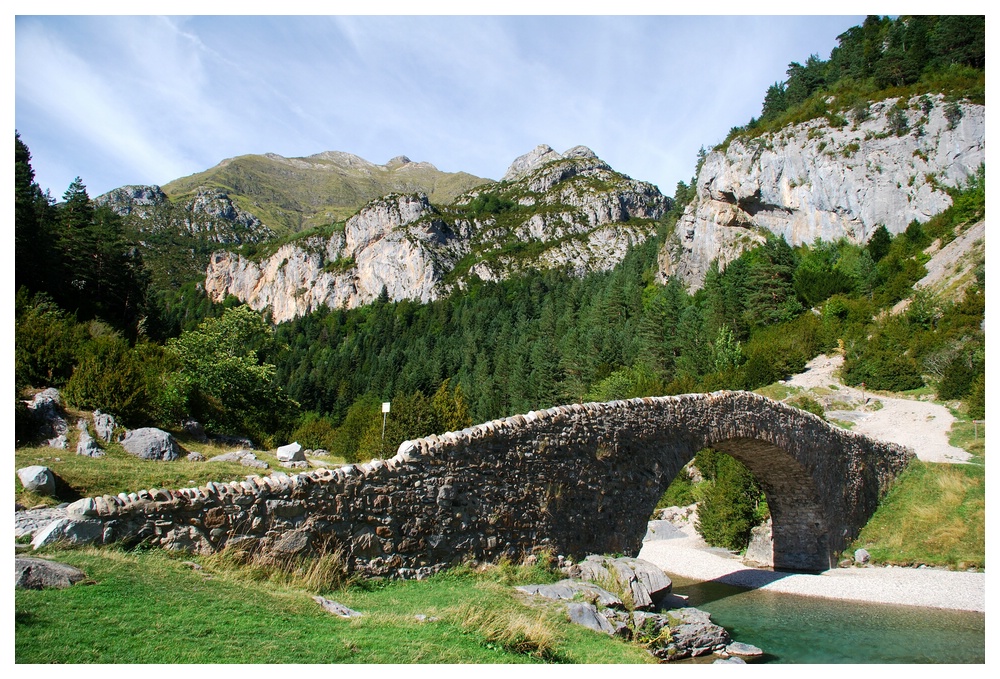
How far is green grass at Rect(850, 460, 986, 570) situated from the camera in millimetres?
15391

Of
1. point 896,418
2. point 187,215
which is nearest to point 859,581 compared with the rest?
point 896,418

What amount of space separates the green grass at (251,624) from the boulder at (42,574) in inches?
4.0

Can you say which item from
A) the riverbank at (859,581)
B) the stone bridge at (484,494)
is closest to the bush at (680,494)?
the riverbank at (859,581)

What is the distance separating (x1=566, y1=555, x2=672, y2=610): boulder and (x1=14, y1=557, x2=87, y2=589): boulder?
23.8 feet

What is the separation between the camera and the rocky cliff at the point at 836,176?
48344 mm

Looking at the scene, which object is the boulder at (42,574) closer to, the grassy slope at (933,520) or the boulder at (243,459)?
the boulder at (243,459)

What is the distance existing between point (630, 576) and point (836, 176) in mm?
58986

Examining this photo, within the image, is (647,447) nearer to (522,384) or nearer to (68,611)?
(68,611)

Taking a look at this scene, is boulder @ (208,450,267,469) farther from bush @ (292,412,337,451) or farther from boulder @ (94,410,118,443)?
bush @ (292,412,337,451)

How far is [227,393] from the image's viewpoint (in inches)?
1061

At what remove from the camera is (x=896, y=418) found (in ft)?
85.3

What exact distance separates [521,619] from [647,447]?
5.65 metres

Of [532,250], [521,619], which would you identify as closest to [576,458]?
[521,619]

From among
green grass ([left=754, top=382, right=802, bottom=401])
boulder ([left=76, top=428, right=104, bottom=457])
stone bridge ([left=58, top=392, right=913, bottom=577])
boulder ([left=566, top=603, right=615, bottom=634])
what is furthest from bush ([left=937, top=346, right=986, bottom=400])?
boulder ([left=76, top=428, right=104, bottom=457])
